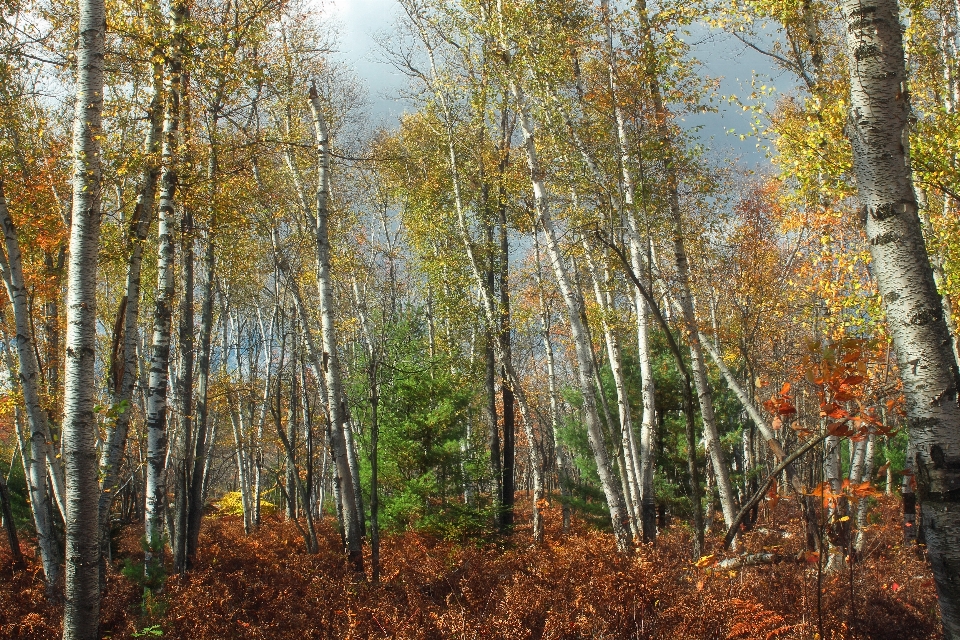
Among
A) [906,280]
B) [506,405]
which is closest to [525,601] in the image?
[906,280]

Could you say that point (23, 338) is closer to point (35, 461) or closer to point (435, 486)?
point (35, 461)

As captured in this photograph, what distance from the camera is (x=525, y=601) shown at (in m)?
4.69

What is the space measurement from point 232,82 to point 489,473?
27.4ft

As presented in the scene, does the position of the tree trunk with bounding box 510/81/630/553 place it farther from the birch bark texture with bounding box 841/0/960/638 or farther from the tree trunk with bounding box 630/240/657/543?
the birch bark texture with bounding box 841/0/960/638

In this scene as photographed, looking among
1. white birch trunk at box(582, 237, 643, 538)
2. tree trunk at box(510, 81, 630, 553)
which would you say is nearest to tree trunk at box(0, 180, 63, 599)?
tree trunk at box(510, 81, 630, 553)

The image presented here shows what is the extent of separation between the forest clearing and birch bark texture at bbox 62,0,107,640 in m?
0.02

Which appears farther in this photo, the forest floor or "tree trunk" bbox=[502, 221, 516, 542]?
"tree trunk" bbox=[502, 221, 516, 542]

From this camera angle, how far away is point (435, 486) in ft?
32.9

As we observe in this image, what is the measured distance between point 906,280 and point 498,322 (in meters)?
8.77

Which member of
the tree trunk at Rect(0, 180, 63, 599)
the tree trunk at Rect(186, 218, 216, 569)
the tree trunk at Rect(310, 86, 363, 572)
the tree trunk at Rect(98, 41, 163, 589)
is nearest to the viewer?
the tree trunk at Rect(98, 41, 163, 589)

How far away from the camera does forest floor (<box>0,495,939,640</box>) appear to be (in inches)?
167

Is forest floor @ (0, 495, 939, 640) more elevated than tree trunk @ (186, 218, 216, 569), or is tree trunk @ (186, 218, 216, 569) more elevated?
tree trunk @ (186, 218, 216, 569)

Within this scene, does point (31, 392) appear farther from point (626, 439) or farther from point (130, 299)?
point (626, 439)

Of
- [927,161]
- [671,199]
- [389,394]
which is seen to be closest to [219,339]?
[389,394]
